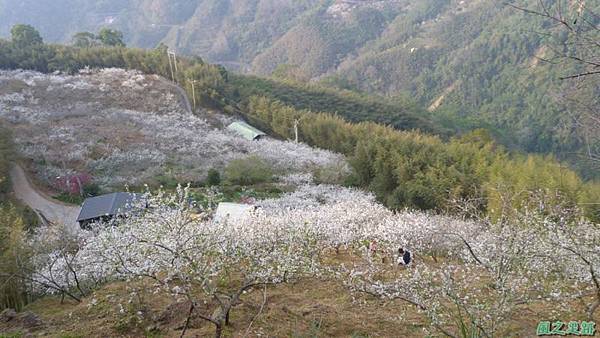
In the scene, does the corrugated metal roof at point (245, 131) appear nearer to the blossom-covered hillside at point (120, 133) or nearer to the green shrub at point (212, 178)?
the blossom-covered hillside at point (120, 133)

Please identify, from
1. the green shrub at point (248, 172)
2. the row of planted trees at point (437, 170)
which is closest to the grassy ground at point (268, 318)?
the row of planted trees at point (437, 170)

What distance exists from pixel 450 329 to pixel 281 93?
4563 centimetres

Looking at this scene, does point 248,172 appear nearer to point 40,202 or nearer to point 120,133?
point 40,202

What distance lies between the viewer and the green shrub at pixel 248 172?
91.3 ft

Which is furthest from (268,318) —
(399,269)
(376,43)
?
(376,43)

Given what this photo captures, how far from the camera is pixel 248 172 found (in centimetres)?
2816

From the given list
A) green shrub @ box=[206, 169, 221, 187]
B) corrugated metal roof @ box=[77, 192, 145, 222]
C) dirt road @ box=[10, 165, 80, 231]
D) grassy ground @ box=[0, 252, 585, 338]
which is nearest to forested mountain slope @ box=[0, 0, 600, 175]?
green shrub @ box=[206, 169, 221, 187]

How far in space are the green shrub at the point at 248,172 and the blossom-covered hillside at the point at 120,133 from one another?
1873mm

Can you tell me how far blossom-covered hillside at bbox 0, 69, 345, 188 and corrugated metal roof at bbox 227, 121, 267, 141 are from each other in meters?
0.97

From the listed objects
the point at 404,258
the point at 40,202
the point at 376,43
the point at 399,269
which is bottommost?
the point at 40,202

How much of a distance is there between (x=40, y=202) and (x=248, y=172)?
40.8 ft

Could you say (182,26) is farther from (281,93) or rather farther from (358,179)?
(358,179)

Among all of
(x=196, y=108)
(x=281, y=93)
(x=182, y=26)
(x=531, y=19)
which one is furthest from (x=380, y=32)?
(x=196, y=108)

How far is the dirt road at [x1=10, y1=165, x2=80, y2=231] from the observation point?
74.9 ft
